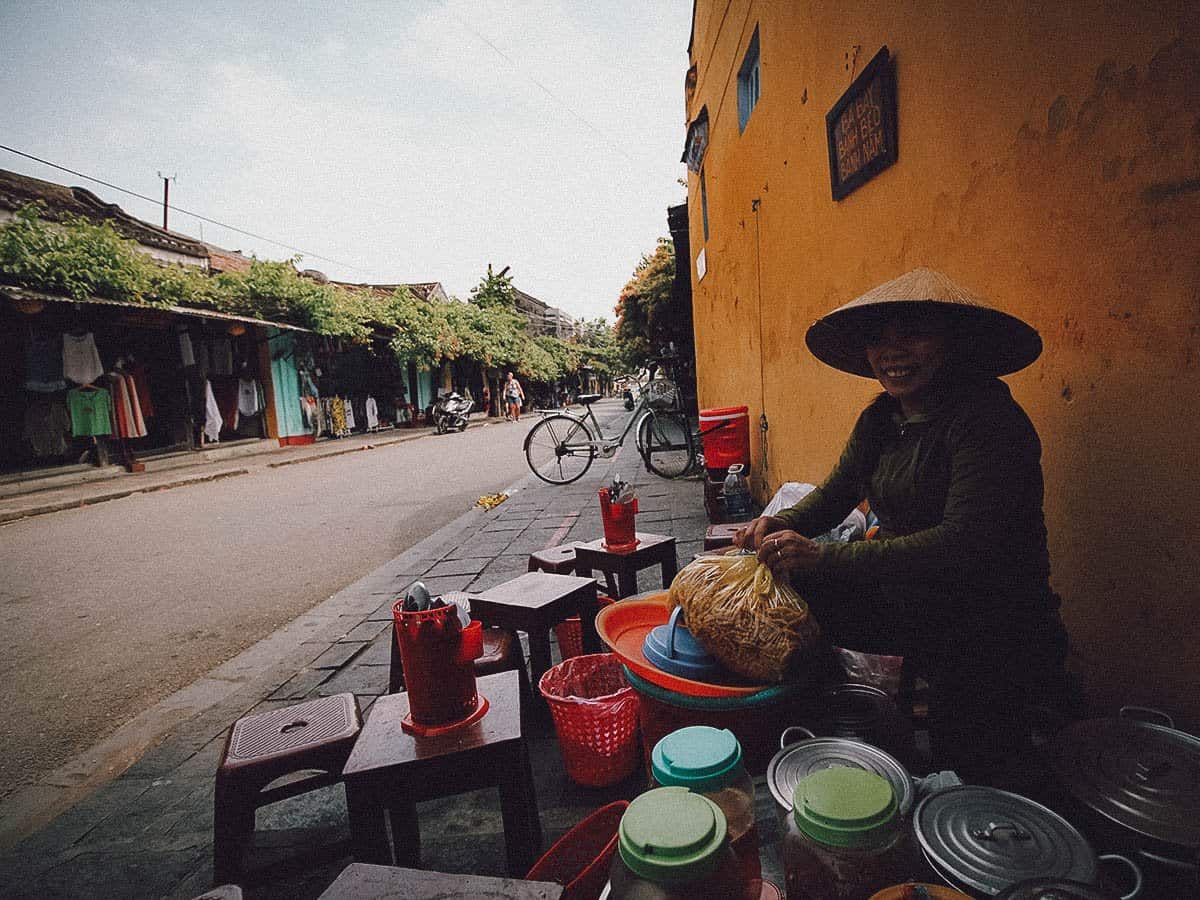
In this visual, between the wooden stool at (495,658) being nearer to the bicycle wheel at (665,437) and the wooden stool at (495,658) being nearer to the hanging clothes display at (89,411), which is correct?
the bicycle wheel at (665,437)

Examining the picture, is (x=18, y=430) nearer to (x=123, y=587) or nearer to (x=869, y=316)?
(x=123, y=587)

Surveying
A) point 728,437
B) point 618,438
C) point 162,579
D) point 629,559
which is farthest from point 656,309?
point 629,559

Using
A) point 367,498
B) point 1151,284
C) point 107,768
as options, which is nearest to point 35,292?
point 367,498

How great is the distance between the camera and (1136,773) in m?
1.24

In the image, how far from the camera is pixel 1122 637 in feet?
5.57

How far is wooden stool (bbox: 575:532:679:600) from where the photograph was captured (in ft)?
10.4

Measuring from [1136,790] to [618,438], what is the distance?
7526 millimetres

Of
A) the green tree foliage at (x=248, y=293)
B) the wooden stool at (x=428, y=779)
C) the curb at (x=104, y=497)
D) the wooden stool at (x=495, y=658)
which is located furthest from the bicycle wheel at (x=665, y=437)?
the green tree foliage at (x=248, y=293)

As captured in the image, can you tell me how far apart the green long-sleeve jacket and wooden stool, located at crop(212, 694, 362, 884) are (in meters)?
1.60

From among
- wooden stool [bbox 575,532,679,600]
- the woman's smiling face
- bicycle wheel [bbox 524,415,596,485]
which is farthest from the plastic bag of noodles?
bicycle wheel [bbox 524,415,596,485]

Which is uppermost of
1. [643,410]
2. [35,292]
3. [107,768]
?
[35,292]

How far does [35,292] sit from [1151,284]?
497 inches

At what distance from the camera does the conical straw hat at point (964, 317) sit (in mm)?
1778

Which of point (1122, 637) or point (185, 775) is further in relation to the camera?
point (185, 775)
